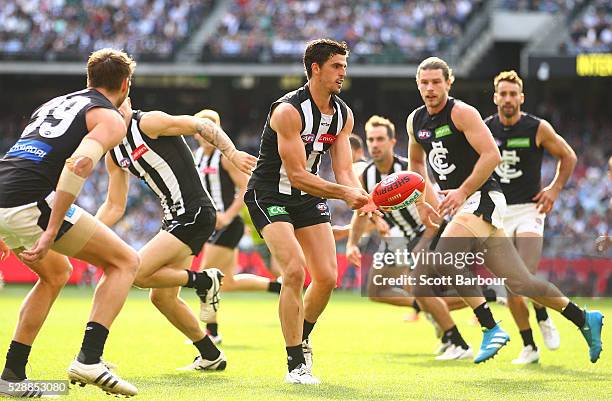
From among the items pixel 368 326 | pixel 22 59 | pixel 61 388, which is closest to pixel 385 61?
pixel 22 59

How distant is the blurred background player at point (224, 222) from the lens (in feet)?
38.0

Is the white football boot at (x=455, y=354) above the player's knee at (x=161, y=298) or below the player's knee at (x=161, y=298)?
below

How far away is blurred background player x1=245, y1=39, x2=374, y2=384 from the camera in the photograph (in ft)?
23.6

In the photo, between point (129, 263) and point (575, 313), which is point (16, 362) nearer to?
point (129, 263)

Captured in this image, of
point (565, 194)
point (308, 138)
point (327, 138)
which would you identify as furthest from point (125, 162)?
point (565, 194)

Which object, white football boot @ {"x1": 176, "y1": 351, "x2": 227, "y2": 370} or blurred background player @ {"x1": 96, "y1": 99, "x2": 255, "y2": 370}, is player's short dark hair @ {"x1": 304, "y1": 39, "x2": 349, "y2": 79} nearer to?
blurred background player @ {"x1": 96, "y1": 99, "x2": 255, "y2": 370}

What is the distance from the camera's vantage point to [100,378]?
5.84m

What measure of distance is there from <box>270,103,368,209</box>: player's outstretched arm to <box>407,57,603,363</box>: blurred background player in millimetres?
1316

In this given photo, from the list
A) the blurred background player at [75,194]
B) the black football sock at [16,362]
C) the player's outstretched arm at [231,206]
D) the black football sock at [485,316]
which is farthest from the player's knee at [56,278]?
the player's outstretched arm at [231,206]

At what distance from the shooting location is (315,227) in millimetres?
7508

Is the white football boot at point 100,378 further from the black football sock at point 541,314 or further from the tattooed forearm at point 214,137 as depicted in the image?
the black football sock at point 541,314

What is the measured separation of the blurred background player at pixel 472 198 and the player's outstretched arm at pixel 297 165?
4.32 feet

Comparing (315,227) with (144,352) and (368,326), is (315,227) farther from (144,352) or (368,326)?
(368,326)

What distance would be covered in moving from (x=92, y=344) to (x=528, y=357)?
4.36 metres
